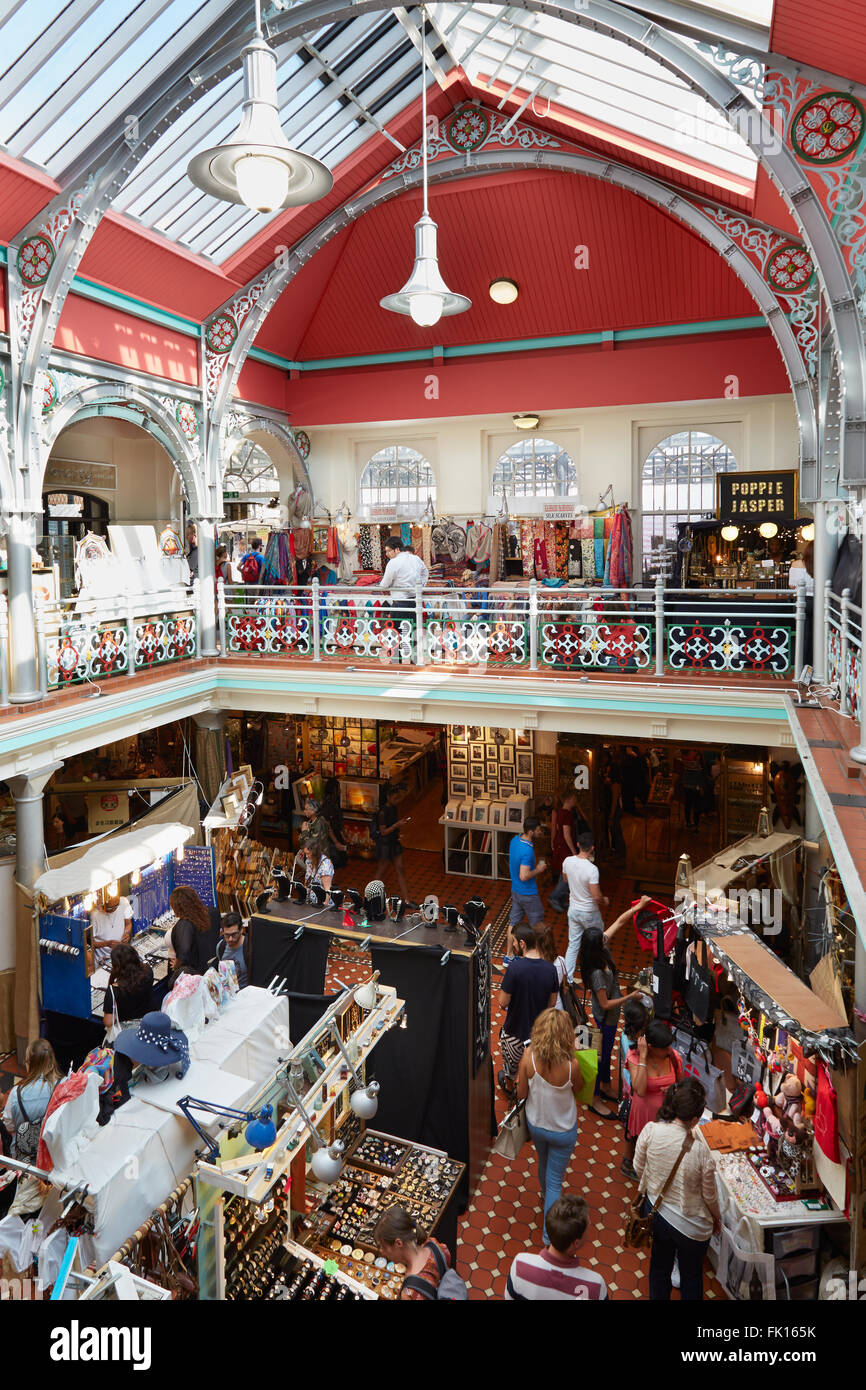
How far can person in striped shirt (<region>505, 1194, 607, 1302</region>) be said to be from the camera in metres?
3.62

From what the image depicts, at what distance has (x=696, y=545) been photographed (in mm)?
11445

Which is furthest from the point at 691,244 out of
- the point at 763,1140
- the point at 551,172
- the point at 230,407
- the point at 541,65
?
the point at 763,1140

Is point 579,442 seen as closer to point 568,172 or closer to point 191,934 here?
point 568,172

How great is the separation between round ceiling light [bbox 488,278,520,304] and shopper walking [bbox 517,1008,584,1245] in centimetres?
1040

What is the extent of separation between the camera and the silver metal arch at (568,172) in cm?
874

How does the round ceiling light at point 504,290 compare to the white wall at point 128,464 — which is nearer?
the round ceiling light at point 504,290

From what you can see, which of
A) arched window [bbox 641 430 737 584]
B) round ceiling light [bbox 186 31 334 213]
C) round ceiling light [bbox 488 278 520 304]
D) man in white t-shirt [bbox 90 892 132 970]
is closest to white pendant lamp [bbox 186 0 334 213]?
round ceiling light [bbox 186 31 334 213]

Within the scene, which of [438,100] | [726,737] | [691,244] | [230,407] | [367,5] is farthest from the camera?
[230,407]

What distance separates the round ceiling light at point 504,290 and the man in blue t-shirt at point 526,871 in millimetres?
7857

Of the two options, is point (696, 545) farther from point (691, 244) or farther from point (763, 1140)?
point (763, 1140)

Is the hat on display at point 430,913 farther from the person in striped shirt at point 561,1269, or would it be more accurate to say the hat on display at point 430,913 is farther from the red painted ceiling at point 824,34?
the red painted ceiling at point 824,34

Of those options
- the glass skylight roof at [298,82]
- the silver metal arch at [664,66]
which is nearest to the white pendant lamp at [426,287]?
A: the silver metal arch at [664,66]

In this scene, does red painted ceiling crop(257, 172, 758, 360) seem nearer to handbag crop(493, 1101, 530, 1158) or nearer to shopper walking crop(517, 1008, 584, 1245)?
shopper walking crop(517, 1008, 584, 1245)

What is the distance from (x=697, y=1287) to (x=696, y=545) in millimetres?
8863
